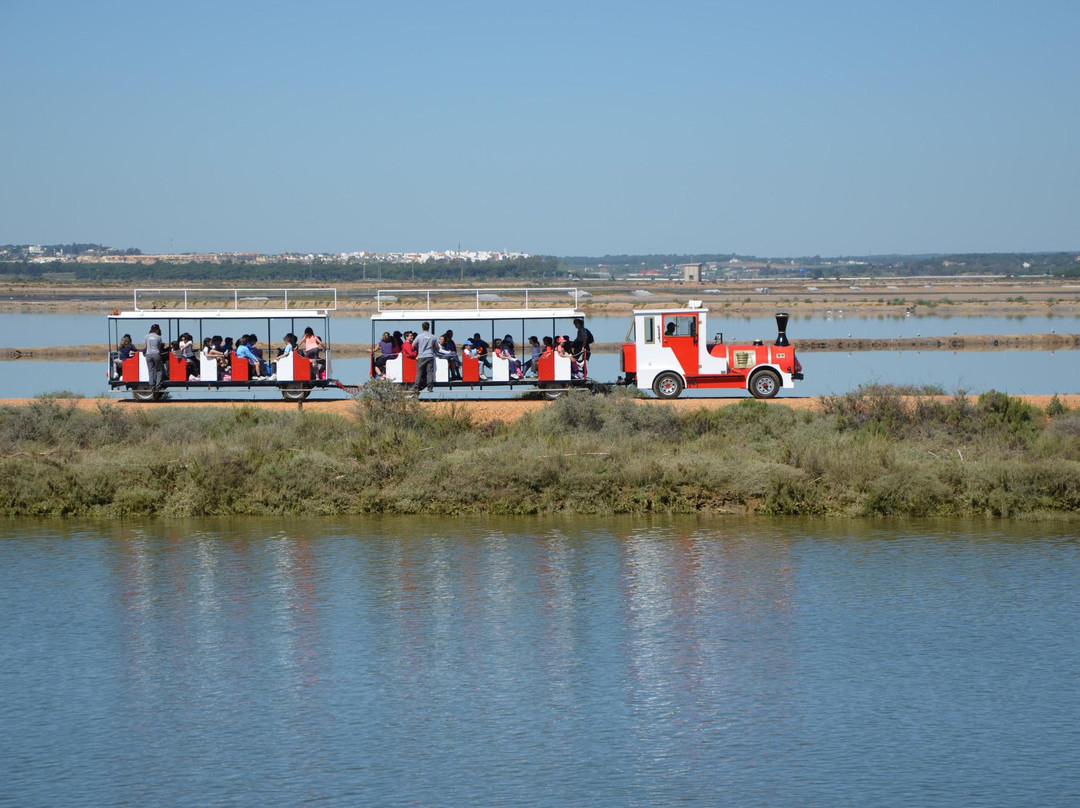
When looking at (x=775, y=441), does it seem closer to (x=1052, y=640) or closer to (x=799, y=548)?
(x=799, y=548)

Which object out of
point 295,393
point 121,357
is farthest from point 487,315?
point 121,357

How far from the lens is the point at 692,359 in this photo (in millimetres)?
32188

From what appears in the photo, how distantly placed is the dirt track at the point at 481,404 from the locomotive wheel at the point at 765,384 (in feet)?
1.55

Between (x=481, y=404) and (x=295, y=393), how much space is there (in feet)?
16.1

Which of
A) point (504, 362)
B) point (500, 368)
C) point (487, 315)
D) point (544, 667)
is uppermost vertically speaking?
point (487, 315)

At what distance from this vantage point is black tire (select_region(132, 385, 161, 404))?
32.6 meters

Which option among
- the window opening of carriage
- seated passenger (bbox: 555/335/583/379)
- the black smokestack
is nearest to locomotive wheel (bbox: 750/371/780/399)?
the black smokestack

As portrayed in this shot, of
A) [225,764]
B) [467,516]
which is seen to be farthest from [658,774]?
[467,516]

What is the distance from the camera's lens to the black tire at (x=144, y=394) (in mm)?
32562

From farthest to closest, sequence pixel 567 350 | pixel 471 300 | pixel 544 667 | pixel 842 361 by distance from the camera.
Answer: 1. pixel 471 300
2. pixel 842 361
3. pixel 567 350
4. pixel 544 667

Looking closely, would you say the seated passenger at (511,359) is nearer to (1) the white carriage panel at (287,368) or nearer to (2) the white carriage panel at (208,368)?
(1) the white carriage panel at (287,368)

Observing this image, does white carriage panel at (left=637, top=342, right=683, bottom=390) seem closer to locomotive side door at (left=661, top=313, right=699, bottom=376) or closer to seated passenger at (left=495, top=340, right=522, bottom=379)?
locomotive side door at (left=661, top=313, right=699, bottom=376)

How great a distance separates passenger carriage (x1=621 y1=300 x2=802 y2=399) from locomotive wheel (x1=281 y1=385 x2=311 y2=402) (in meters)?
7.95

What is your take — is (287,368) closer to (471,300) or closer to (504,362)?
(504,362)
